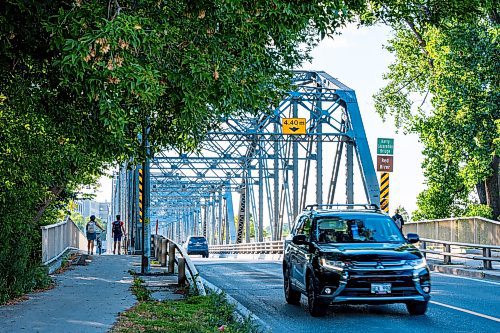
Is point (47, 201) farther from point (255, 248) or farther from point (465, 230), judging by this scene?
point (255, 248)

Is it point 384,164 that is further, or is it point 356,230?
point 384,164

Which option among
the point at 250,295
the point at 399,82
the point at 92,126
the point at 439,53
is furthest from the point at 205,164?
the point at 92,126

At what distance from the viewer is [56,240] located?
78.8ft

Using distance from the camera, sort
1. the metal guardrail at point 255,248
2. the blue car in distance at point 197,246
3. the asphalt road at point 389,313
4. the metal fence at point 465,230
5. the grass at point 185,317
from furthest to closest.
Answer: the blue car in distance at point 197,246 < the metal guardrail at point 255,248 < the metal fence at point 465,230 < the asphalt road at point 389,313 < the grass at point 185,317

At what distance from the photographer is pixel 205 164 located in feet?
236

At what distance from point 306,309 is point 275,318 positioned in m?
1.40

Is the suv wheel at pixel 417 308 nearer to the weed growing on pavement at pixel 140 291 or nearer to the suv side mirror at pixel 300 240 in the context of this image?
the suv side mirror at pixel 300 240

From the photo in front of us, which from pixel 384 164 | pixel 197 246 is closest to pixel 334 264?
pixel 384 164

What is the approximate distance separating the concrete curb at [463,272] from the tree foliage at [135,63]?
34.2 feet

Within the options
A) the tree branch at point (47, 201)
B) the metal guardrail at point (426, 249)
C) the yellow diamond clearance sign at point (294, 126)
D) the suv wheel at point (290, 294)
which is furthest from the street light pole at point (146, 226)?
the yellow diamond clearance sign at point (294, 126)

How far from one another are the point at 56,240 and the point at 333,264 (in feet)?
42.4

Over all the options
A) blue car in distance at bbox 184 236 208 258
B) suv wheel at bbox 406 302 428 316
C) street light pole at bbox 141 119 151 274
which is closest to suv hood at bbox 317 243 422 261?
suv wheel at bbox 406 302 428 316

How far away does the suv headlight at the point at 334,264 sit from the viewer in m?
13.1

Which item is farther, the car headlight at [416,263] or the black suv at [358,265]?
the car headlight at [416,263]
